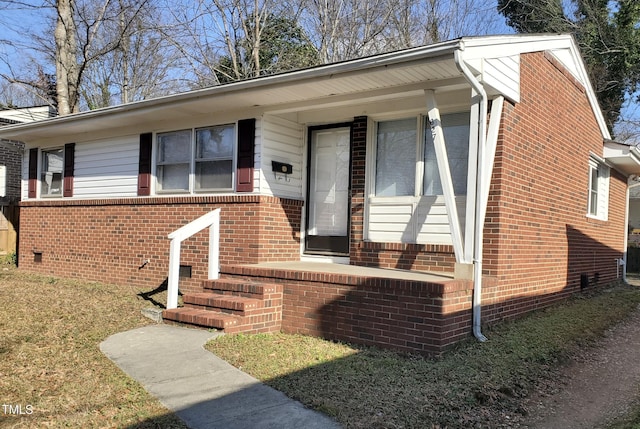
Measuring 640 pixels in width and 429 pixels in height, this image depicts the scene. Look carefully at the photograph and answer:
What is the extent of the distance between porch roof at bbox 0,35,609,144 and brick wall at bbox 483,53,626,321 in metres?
0.44

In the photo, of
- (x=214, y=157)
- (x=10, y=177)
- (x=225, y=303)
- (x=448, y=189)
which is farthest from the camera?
(x=10, y=177)

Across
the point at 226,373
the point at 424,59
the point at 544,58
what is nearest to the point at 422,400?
the point at 226,373

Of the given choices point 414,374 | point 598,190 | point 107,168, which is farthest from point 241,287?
point 598,190

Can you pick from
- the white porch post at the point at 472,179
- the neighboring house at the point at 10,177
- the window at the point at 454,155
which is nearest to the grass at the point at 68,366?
the white porch post at the point at 472,179

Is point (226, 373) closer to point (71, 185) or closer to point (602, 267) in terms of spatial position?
point (71, 185)

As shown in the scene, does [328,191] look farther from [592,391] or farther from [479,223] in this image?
[592,391]

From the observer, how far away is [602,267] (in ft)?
39.4

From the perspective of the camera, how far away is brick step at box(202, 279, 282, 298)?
6844mm

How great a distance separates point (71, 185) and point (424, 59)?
8.19 meters

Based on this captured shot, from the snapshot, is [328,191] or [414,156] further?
[328,191]

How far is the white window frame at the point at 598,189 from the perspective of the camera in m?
11.3

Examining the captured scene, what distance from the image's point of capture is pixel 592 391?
5438 millimetres

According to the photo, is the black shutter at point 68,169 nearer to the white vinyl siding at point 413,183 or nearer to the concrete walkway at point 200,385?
the concrete walkway at point 200,385

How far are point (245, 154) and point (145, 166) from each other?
95.5 inches
